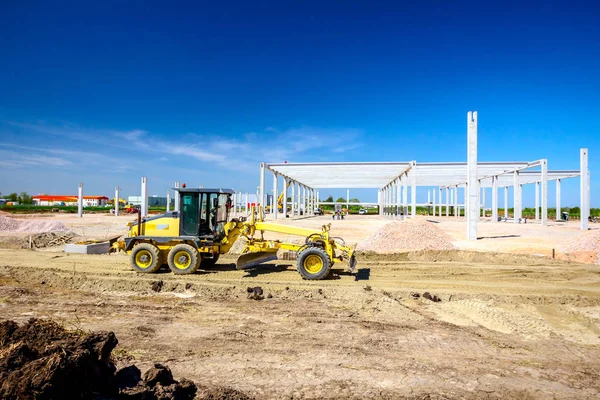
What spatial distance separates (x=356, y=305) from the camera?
7.17 m

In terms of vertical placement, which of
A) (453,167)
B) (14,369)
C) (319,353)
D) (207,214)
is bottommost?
(319,353)

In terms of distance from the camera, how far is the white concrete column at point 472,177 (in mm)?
16734

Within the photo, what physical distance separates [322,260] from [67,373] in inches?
261

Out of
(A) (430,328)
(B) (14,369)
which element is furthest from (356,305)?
(B) (14,369)

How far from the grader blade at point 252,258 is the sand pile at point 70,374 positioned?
5.76 metres

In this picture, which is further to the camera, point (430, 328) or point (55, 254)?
point (55, 254)

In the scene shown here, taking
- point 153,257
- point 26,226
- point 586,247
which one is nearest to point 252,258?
point 153,257

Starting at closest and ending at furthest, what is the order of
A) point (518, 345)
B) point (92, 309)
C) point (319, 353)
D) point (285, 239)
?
point (319, 353) < point (518, 345) < point (92, 309) < point (285, 239)

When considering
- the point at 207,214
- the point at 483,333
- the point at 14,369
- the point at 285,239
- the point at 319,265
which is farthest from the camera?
the point at 285,239

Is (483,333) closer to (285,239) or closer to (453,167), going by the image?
(285,239)

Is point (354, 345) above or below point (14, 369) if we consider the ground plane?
below

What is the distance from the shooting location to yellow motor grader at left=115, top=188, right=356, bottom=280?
31.4 feet

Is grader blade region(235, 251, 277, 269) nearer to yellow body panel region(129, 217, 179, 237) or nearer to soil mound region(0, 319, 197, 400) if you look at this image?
yellow body panel region(129, 217, 179, 237)

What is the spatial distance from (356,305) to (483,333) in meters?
2.21
